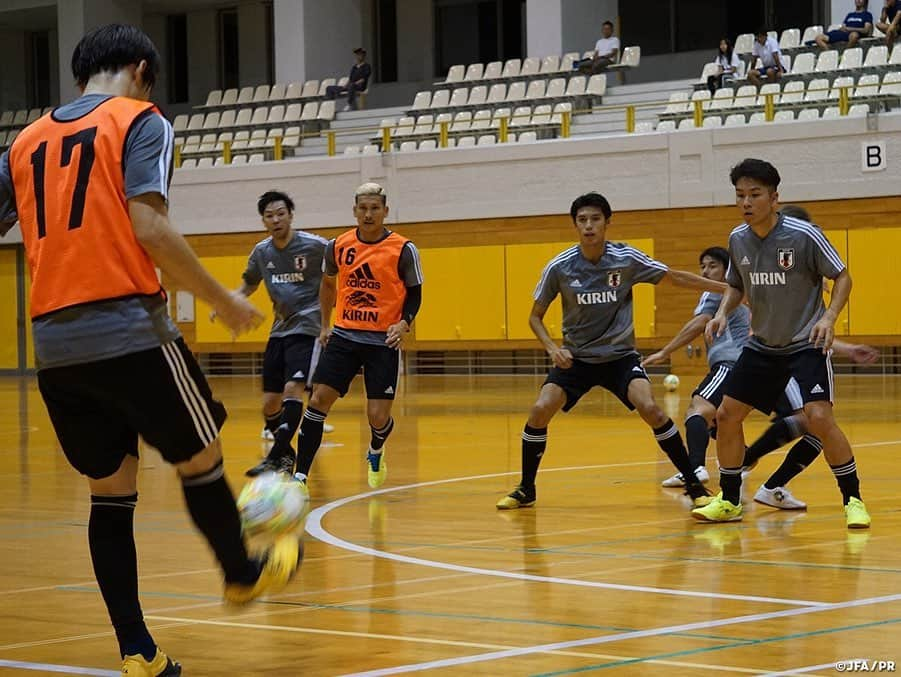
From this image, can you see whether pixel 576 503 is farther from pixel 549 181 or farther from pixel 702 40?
pixel 702 40

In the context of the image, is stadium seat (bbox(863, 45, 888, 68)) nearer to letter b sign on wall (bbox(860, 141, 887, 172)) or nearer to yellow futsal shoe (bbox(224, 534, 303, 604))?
letter b sign on wall (bbox(860, 141, 887, 172))

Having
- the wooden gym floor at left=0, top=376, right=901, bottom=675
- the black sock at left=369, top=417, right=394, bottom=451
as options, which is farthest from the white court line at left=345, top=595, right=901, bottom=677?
the black sock at left=369, top=417, right=394, bottom=451

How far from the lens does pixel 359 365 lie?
9.96 metres

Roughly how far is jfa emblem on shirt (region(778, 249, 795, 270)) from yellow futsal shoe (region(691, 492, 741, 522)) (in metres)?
1.31

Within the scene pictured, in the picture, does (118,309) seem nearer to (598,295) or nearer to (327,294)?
(598,295)

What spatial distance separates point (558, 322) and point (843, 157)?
6.41 metres

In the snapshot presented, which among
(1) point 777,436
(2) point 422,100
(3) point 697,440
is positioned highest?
(2) point 422,100

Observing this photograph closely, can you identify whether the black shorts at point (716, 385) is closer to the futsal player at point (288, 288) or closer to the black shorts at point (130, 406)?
the futsal player at point (288, 288)

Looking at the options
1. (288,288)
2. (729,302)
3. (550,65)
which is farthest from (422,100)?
(729,302)

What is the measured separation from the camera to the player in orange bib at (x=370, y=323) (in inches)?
386

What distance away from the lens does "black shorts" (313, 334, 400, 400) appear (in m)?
9.81

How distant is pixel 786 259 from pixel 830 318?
487 mm

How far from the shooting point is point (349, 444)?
14.1 meters

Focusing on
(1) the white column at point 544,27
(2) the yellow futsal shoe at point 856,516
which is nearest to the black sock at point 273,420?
(2) the yellow futsal shoe at point 856,516
